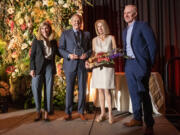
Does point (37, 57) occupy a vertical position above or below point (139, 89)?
above

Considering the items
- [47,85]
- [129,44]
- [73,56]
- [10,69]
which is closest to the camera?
[129,44]

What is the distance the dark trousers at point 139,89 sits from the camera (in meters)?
2.28

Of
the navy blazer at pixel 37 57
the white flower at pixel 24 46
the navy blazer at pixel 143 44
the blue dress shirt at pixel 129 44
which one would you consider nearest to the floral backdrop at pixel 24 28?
the white flower at pixel 24 46

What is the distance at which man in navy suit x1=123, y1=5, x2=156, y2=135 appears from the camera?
2.26 meters

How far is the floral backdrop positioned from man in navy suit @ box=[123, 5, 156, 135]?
1.69 meters

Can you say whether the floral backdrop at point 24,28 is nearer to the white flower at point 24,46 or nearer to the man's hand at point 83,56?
the white flower at point 24,46

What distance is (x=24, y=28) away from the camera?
391 centimetres

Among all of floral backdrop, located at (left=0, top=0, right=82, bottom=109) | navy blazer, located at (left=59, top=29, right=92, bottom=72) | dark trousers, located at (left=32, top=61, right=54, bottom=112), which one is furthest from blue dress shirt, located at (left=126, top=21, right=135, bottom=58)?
floral backdrop, located at (left=0, top=0, right=82, bottom=109)

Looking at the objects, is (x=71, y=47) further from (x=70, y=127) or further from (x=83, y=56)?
(x=70, y=127)

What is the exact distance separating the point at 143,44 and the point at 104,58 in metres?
0.55

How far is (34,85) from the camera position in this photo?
9.34ft

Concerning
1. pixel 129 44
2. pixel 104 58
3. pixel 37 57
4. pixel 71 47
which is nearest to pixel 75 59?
pixel 71 47

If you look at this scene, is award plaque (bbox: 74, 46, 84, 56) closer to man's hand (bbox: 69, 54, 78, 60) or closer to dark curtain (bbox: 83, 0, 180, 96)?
man's hand (bbox: 69, 54, 78, 60)

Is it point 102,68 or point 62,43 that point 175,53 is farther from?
point 62,43
